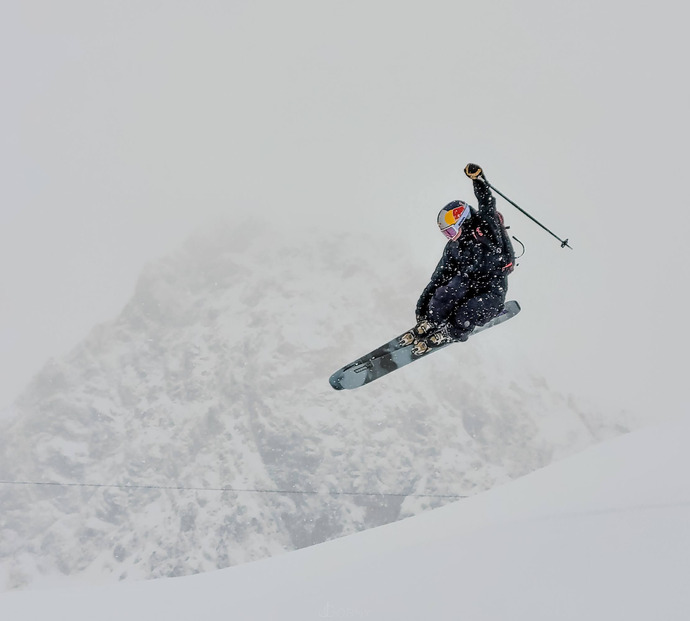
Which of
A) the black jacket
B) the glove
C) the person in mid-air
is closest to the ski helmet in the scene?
the person in mid-air

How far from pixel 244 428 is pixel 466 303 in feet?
355

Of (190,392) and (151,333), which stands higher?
(151,333)

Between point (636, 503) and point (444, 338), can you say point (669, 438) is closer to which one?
point (636, 503)

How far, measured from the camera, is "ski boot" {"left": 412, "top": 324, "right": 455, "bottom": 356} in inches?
358

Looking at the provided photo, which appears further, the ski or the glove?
the ski

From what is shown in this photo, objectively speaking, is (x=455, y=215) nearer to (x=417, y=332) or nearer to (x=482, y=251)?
(x=482, y=251)

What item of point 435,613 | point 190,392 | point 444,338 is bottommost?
point 435,613

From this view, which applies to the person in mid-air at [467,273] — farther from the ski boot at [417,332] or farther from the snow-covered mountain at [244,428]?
the snow-covered mountain at [244,428]

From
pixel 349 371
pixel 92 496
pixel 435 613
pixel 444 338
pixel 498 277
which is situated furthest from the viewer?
pixel 92 496

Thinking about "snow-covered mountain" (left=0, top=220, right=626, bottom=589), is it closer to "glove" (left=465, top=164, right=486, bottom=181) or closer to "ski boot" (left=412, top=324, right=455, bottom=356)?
"ski boot" (left=412, top=324, right=455, bottom=356)

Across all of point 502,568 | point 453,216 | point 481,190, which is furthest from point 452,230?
point 502,568

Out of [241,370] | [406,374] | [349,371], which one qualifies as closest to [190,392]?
[241,370]

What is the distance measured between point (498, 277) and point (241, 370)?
385 ft

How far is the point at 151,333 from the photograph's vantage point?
134 metres
